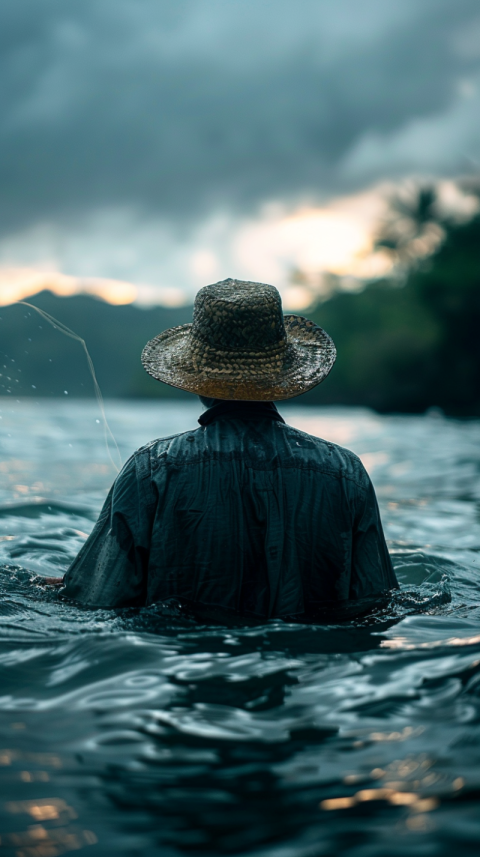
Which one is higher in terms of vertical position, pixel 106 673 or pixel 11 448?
pixel 11 448

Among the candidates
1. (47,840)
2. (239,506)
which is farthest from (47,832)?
(239,506)

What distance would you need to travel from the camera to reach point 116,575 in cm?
275

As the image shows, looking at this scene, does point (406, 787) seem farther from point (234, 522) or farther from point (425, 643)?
point (234, 522)

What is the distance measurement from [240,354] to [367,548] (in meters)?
0.85

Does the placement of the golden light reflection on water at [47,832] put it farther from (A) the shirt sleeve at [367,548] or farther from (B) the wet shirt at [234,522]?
(A) the shirt sleeve at [367,548]

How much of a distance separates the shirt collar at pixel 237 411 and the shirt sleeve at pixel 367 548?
16.8 inches

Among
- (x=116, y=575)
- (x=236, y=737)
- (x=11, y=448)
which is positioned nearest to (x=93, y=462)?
(x=11, y=448)

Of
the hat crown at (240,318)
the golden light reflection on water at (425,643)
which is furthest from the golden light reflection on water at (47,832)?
the hat crown at (240,318)

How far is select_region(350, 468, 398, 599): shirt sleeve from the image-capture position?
284 cm

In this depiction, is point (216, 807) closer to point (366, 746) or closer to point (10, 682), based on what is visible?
point (366, 746)

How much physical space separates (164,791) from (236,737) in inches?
10.7

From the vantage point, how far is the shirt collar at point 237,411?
284cm

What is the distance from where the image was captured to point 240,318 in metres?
2.83

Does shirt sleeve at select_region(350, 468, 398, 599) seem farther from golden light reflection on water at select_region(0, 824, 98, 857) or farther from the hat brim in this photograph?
golden light reflection on water at select_region(0, 824, 98, 857)
